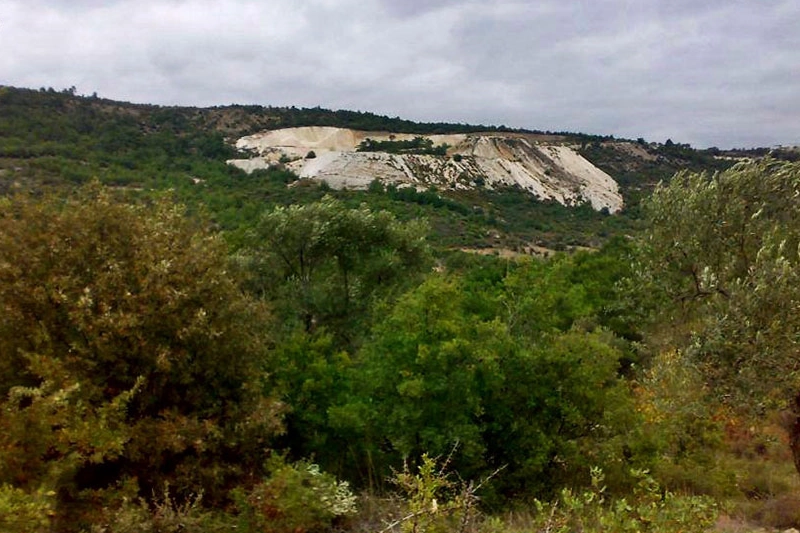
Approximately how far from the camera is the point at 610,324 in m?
26.6

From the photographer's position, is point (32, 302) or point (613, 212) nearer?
point (32, 302)

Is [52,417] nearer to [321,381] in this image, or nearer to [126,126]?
[321,381]

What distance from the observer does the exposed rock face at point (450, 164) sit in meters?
71.0

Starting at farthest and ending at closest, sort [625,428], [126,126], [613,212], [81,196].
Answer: [613,212]
[126,126]
[625,428]
[81,196]

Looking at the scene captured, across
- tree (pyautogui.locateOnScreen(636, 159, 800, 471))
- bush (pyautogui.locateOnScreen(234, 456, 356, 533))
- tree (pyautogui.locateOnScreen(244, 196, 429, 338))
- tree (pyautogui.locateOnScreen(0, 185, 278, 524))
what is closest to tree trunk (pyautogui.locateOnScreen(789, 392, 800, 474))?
tree (pyautogui.locateOnScreen(636, 159, 800, 471))

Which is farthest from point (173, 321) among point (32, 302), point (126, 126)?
point (126, 126)

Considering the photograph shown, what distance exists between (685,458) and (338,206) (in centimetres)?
1270

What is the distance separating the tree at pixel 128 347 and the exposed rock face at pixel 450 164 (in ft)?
184

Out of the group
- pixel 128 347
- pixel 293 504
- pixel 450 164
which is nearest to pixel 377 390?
pixel 293 504

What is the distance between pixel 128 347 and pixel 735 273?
Result: 919 cm

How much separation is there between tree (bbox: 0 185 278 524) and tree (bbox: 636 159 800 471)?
6.62 metres

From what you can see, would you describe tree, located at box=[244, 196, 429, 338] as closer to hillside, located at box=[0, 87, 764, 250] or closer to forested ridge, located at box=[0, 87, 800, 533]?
forested ridge, located at box=[0, 87, 800, 533]

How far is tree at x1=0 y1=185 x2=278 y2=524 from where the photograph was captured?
321 inches

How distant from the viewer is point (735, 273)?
10.1m
